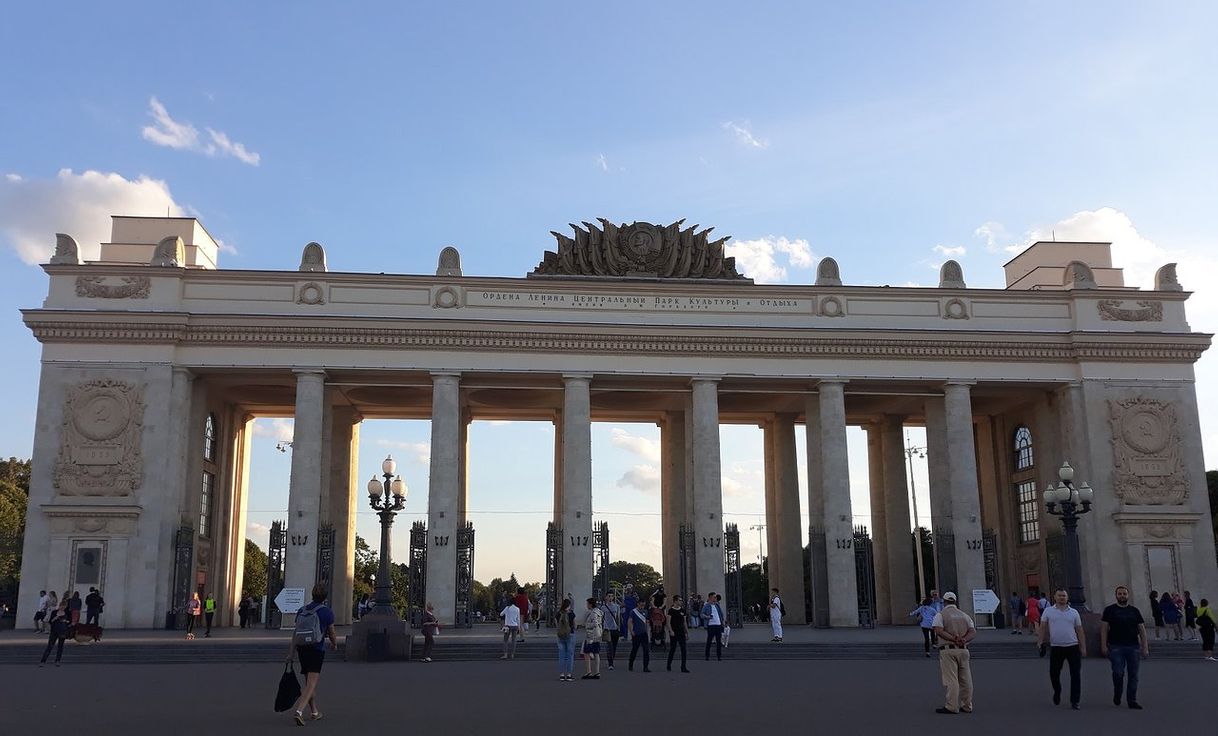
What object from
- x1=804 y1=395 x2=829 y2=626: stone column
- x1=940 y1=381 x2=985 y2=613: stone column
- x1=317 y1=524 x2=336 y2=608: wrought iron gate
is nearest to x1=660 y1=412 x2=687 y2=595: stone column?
x1=804 y1=395 x2=829 y2=626: stone column

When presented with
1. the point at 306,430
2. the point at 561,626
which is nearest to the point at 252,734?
the point at 561,626

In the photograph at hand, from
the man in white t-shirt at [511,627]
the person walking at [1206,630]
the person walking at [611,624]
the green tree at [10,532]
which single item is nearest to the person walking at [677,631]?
the person walking at [611,624]

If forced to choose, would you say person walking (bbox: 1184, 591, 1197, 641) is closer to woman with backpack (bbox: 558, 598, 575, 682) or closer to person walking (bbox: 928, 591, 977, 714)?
woman with backpack (bbox: 558, 598, 575, 682)

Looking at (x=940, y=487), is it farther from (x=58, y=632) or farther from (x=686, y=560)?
(x=58, y=632)

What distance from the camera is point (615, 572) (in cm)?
13238

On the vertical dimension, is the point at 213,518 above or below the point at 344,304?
below

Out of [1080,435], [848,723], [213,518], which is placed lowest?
[848,723]

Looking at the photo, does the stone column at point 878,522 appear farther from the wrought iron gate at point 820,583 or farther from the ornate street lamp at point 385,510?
the ornate street lamp at point 385,510

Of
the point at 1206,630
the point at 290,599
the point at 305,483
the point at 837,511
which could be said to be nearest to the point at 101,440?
the point at 305,483

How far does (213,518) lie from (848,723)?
31140mm

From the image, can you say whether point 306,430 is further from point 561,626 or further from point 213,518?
point 561,626

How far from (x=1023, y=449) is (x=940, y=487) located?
591cm

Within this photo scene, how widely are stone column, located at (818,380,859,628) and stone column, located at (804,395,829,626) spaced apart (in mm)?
627

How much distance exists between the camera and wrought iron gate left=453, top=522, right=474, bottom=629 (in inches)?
1366
